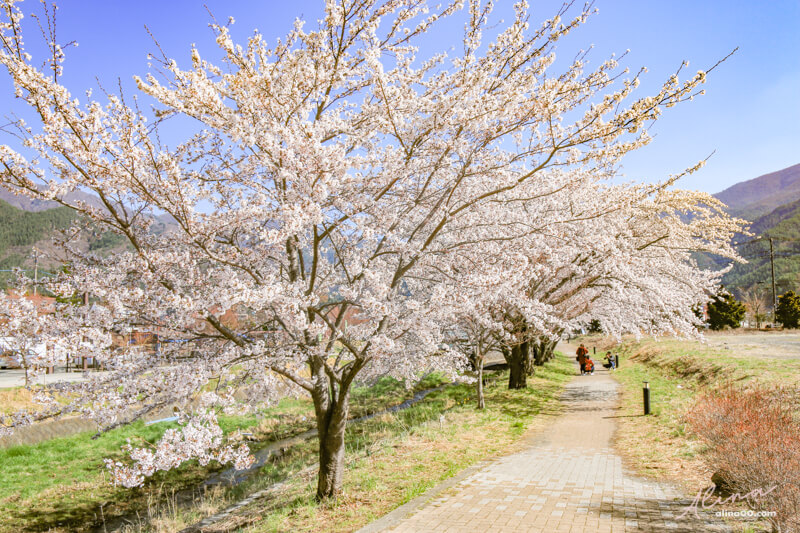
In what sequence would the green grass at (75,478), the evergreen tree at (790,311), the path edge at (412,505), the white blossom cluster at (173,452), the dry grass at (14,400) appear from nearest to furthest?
the white blossom cluster at (173,452) → the path edge at (412,505) → the green grass at (75,478) → the dry grass at (14,400) → the evergreen tree at (790,311)

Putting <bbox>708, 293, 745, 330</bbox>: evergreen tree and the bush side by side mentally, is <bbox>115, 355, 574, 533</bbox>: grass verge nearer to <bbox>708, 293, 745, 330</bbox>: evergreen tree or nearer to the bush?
the bush

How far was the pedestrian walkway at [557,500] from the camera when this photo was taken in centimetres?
539

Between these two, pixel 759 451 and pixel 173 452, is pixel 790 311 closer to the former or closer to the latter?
pixel 759 451

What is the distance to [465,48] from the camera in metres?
5.97

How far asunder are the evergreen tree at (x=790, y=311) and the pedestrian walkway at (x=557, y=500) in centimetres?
4621

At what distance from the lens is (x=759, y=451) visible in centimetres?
543

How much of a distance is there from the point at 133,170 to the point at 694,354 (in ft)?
77.4

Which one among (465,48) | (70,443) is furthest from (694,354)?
(70,443)

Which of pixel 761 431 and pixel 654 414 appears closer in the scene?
pixel 761 431

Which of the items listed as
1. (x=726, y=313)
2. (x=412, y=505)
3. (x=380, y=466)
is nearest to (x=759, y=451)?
(x=412, y=505)

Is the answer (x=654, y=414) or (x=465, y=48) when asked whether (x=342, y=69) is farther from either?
(x=654, y=414)

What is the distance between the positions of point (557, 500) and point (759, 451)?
8.12 feet

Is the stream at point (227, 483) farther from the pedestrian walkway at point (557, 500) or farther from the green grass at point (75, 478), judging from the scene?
the pedestrian walkway at point (557, 500)

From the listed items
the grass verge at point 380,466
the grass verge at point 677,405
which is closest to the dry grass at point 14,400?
the grass verge at point 380,466
